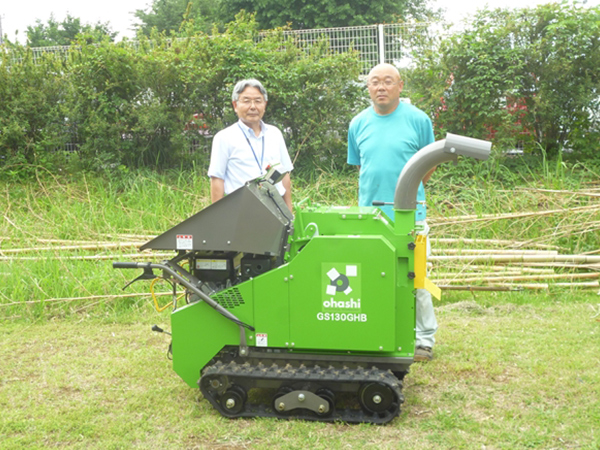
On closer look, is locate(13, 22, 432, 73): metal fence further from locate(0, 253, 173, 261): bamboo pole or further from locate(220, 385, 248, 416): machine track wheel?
locate(220, 385, 248, 416): machine track wheel

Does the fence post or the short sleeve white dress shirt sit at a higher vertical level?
the fence post

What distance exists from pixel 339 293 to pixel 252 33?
27.7 feet

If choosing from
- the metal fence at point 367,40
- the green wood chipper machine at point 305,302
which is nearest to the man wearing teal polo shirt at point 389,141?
the green wood chipper machine at point 305,302

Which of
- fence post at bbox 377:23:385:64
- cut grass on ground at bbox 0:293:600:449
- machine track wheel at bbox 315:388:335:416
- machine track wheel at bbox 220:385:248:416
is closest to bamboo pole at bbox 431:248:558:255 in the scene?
cut grass on ground at bbox 0:293:600:449

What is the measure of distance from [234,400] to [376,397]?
0.82 m

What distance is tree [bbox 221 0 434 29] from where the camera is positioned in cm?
2391

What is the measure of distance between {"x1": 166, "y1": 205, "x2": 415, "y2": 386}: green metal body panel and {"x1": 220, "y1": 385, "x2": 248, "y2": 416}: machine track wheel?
0.82 ft

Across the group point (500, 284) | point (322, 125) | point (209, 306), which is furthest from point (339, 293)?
point (322, 125)

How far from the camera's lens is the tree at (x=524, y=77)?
30.6 ft

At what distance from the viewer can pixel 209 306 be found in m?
3.66

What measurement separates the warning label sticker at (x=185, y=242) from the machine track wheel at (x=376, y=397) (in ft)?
4.19

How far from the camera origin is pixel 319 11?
78.8 ft

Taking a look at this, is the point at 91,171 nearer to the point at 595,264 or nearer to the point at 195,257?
the point at 195,257

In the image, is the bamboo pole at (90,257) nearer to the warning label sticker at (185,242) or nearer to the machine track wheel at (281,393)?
the warning label sticker at (185,242)
